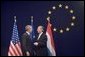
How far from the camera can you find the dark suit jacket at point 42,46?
11.2 m

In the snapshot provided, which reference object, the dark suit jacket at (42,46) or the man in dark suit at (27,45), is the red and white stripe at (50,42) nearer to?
the dark suit jacket at (42,46)

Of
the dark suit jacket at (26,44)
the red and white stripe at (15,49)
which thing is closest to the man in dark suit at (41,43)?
the dark suit jacket at (26,44)

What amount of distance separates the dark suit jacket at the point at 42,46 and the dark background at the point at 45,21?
0.26 m

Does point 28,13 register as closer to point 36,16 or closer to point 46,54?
point 36,16

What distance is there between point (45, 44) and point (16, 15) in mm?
1004

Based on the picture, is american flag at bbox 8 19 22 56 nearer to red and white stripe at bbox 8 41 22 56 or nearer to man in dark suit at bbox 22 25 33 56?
red and white stripe at bbox 8 41 22 56

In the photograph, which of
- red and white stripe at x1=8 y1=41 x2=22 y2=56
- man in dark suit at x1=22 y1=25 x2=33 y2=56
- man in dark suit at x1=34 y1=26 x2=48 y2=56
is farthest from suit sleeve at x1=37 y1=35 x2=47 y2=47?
red and white stripe at x1=8 y1=41 x2=22 y2=56

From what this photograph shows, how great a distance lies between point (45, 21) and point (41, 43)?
55 cm

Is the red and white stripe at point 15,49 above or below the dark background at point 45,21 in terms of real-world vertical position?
below

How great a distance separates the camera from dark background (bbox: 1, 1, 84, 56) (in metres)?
11.2

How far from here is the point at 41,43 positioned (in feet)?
36.8

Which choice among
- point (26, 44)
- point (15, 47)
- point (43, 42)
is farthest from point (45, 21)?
point (15, 47)

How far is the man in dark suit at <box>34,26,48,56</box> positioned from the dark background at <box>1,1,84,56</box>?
0.58ft

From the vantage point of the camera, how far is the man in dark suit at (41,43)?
11.2m
